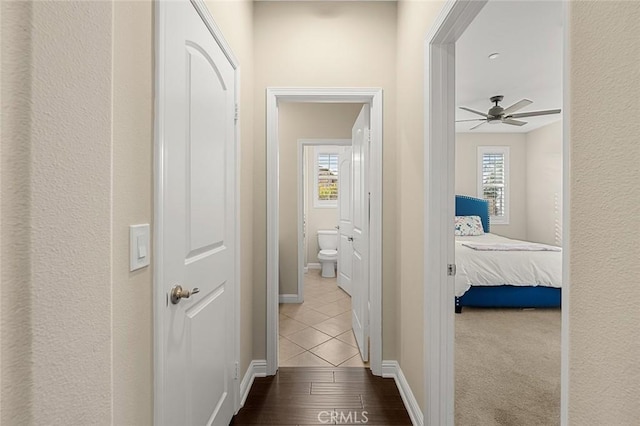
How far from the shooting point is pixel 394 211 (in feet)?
7.88

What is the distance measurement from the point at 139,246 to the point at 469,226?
5.78 m

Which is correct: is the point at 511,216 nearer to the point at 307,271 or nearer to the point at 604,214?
the point at 307,271

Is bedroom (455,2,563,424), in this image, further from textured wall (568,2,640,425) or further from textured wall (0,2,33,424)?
textured wall (0,2,33,424)

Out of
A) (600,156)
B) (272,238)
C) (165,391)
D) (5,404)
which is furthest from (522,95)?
(5,404)

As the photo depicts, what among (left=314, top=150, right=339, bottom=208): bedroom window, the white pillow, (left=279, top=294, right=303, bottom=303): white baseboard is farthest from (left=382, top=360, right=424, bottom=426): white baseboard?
(left=314, top=150, right=339, bottom=208): bedroom window

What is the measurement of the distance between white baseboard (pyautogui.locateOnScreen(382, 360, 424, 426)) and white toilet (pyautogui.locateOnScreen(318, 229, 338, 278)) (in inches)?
122

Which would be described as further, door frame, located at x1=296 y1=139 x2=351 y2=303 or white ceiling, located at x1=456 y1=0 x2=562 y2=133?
door frame, located at x1=296 y1=139 x2=351 y2=303

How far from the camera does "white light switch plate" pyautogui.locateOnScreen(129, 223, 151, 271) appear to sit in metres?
0.95

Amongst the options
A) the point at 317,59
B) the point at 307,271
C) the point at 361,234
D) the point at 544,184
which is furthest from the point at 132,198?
the point at 544,184

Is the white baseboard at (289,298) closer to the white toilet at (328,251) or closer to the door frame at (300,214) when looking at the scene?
the door frame at (300,214)

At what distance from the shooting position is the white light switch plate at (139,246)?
0.95 metres

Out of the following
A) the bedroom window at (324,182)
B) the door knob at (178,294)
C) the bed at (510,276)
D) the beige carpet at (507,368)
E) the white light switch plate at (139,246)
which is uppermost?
the bedroom window at (324,182)

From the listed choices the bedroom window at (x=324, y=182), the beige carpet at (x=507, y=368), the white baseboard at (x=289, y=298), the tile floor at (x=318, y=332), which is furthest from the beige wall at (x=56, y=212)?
the bedroom window at (x=324, y=182)

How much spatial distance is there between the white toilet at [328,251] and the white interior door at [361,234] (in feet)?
7.66
